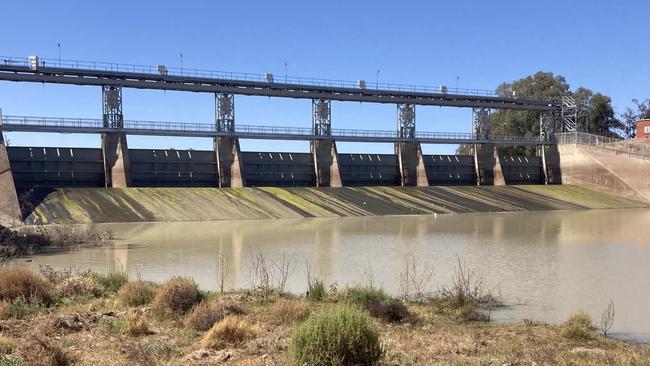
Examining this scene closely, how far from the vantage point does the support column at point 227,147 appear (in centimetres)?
Result: 5038

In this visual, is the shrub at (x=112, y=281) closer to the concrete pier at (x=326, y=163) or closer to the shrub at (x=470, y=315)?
the shrub at (x=470, y=315)

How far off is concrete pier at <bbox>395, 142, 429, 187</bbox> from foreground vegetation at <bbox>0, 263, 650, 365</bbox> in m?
46.1

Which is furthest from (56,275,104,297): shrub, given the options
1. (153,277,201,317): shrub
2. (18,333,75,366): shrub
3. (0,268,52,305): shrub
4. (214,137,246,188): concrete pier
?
(214,137,246,188): concrete pier

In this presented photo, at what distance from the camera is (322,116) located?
57.0 m

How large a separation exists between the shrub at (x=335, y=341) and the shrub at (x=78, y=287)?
731cm

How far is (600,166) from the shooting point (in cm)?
6394

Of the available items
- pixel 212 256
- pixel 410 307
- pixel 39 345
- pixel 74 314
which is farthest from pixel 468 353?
pixel 212 256

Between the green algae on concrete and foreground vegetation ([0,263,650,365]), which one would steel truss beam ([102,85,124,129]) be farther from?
foreground vegetation ([0,263,650,365])

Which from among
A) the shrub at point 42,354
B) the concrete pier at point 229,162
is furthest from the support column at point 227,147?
the shrub at point 42,354

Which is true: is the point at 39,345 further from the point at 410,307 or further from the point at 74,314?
the point at 410,307

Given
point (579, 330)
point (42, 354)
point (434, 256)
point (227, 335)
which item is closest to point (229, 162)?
point (434, 256)

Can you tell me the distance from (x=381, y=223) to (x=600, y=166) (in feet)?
121

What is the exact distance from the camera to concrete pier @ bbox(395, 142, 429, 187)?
58.8 m

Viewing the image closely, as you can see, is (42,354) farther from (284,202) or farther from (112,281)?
(284,202)
